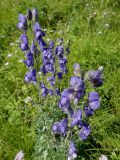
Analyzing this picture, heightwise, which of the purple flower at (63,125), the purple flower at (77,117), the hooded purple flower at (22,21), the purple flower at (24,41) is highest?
the hooded purple flower at (22,21)

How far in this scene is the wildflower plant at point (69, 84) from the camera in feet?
6.98

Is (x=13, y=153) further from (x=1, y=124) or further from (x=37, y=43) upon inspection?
(x=37, y=43)

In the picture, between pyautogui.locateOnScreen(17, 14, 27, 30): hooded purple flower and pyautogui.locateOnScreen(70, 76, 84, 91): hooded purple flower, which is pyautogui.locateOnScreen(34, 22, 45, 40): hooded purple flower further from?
pyautogui.locateOnScreen(70, 76, 84, 91): hooded purple flower

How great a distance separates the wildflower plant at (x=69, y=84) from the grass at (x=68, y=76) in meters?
0.16

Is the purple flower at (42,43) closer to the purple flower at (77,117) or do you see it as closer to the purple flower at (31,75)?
the purple flower at (31,75)

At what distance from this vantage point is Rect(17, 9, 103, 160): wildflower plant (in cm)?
213

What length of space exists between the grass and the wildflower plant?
16 cm

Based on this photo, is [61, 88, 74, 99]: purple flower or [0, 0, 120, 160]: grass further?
[0, 0, 120, 160]: grass

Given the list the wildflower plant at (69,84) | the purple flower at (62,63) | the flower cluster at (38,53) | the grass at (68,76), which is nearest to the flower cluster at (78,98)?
the wildflower plant at (69,84)

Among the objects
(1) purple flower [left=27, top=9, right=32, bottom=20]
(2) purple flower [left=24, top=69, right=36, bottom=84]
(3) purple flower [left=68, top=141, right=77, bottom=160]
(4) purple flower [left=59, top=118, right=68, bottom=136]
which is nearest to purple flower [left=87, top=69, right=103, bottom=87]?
(4) purple flower [left=59, top=118, right=68, bottom=136]

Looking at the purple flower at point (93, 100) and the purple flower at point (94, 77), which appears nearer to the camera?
the purple flower at point (94, 77)

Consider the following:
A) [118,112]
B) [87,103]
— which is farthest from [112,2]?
[87,103]

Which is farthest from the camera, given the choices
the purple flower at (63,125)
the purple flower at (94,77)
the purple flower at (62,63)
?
the purple flower at (62,63)

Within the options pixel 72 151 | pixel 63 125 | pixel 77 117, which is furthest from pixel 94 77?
pixel 72 151
